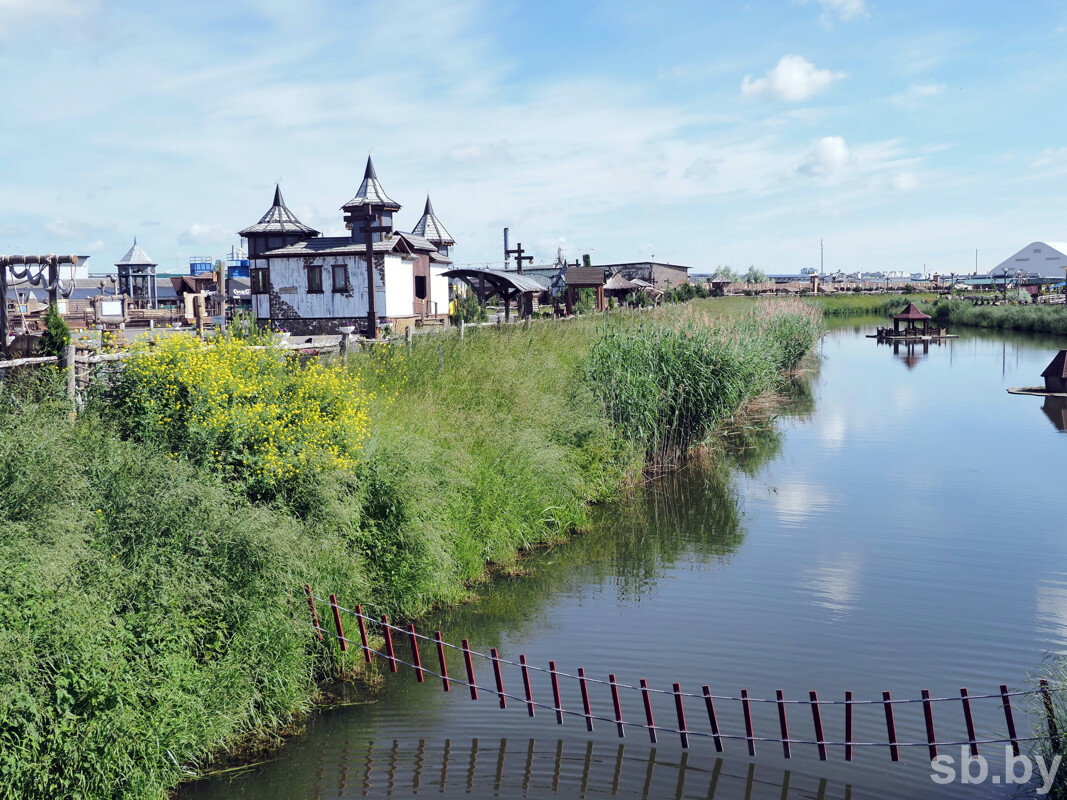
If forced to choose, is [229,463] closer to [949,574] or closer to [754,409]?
[949,574]

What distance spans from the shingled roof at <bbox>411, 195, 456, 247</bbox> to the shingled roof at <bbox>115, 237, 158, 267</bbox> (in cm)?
Result: 2628

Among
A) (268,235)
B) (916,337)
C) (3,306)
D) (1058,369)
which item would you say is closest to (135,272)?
(268,235)

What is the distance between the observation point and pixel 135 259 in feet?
230

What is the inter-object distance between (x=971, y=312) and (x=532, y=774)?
7521 cm

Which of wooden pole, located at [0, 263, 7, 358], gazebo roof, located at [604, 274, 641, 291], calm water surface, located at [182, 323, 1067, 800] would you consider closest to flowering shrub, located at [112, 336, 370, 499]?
calm water surface, located at [182, 323, 1067, 800]

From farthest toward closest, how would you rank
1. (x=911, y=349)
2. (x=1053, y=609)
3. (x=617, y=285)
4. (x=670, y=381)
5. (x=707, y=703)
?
(x=911, y=349), (x=617, y=285), (x=670, y=381), (x=1053, y=609), (x=707, y=703)

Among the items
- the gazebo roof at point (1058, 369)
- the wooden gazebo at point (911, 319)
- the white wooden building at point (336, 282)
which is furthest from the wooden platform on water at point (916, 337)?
the white wooden building at point (336, 282)

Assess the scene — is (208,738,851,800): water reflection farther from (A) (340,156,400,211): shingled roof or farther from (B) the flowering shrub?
(A) (340,156,400,211): shingled roof

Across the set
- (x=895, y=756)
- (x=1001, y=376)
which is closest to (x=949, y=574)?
(x=895, y=756)

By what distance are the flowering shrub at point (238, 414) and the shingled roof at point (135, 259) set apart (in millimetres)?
64612

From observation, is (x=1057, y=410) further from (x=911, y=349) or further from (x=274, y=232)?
(x=274, y=232)

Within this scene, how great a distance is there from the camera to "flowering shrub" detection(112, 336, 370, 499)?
10.5 meters

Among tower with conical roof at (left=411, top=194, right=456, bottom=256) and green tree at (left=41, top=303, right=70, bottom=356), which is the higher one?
tower with conical roof at (left=411, top=194, right=456, bottom=256)

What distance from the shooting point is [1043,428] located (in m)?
26.2
